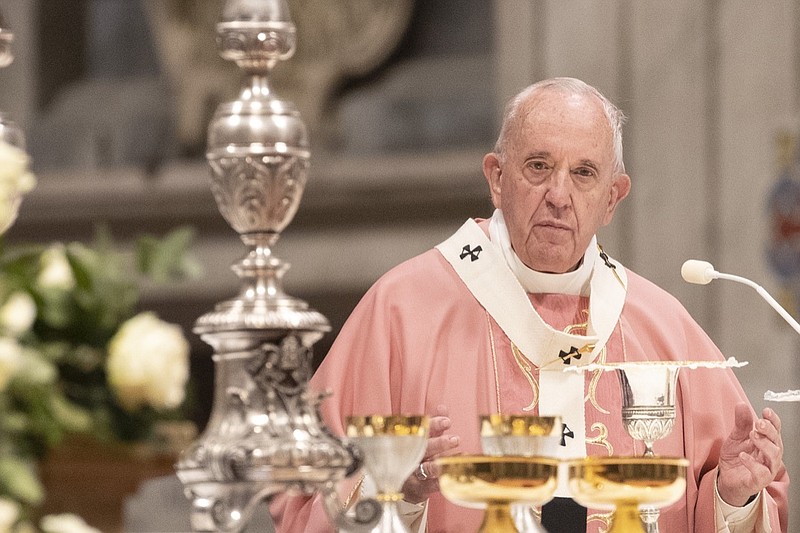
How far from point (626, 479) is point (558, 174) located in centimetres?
120

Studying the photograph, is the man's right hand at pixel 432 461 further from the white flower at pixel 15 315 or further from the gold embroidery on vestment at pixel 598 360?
the white flower at pixel 15 315

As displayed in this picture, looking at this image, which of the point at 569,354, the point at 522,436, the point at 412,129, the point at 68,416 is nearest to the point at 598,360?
the point at 569,354

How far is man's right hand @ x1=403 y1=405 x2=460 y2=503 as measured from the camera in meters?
2.77

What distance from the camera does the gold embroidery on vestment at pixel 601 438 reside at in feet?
11.5

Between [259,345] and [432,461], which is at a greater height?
[259,345]

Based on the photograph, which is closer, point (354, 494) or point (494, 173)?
point (354, 494)

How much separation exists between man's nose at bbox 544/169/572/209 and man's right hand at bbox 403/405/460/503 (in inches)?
27.6

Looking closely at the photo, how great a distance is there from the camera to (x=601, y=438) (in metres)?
3.52

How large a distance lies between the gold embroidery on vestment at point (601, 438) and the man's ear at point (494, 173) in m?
0.50

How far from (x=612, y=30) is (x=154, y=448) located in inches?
236

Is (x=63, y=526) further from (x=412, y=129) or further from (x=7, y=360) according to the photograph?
(x=412, y=129)

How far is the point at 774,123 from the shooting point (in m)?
7.60

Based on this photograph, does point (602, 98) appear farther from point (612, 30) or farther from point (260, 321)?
point (612, 30)

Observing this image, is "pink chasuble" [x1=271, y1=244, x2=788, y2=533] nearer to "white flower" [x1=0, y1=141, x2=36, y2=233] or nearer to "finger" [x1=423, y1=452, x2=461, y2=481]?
"finger" [x1=423, y1=452, x2=461, y2=481]
